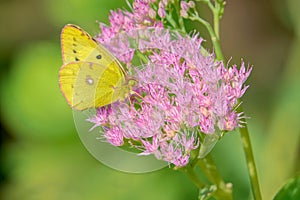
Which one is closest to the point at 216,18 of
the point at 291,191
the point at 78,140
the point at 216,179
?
the point at 216,179

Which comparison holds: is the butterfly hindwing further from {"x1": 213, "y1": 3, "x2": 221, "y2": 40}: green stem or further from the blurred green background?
the blurred green background

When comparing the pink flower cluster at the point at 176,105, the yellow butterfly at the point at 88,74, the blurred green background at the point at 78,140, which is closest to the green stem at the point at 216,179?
the pink flower cluster at the point at 176,105

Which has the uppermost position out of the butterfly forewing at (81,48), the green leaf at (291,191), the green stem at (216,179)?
the butterfly forewing at (81,48)

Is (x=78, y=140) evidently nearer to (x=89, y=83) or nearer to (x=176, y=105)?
(x=89, y=83)

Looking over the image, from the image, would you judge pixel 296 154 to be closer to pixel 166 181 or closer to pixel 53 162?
Result: pixel 166 181

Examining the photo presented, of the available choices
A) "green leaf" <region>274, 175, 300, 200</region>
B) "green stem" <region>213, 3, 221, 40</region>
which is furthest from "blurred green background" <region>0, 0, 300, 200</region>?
"green stem" <region>213, 3, 221, 40</region>

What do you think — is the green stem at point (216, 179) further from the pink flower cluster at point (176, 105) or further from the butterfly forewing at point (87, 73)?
the butterfly forewing at point (87, 73)

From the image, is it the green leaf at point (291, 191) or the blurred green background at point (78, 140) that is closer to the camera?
the green leaf at point (291, 191)
